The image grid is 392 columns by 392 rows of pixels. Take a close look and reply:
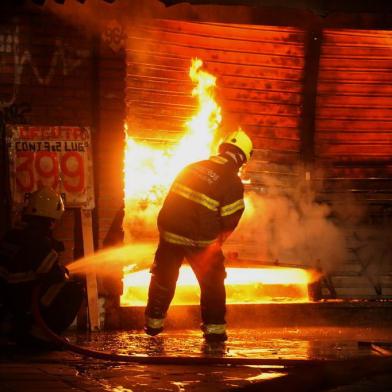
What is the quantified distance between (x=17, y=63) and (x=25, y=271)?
8.94 ft

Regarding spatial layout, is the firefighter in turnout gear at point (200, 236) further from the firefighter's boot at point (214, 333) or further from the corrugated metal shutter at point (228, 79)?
the corrugated metal shutter at point (228, 79)

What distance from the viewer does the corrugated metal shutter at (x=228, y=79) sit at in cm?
991

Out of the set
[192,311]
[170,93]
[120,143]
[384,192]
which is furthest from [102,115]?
[384,192]

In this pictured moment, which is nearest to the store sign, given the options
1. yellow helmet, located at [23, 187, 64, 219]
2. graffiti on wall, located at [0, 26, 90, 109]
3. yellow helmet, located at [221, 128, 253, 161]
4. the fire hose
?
graffiti on wall, located at [0, 26, 90, 109]

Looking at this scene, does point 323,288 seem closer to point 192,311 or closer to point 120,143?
point 192,311

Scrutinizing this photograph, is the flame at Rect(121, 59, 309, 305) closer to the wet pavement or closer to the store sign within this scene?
the store sign

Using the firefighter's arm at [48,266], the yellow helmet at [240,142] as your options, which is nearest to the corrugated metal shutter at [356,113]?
the yellow helmet at [240,142]

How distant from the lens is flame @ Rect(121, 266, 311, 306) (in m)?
9.95

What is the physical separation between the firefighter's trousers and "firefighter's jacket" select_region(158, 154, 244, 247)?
0.37 ft

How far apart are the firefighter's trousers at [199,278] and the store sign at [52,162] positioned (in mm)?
1357

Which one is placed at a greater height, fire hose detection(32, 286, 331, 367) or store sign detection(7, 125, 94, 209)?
store sign detection(7, 125, 94, 209)

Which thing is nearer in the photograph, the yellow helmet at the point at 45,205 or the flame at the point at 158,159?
the yellow helmet at the point at 45,205

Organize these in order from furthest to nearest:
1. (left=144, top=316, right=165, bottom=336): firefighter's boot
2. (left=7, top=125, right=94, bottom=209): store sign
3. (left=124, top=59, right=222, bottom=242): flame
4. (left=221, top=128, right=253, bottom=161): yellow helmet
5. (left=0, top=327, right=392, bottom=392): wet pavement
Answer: (left=124, top=59, right=222, bottom=242): flame, (left=7, top=125, right=94, bottom=209): store sign, (left=221, top=128, right=253, bottom=161): yellow helmet, (left=144, top=316, right=165, bottom=336): firefighter's boot, (left=0, top=327, right=392, bottom=392): wet pavement

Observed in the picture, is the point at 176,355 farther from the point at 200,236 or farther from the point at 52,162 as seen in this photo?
the point at 52,162
